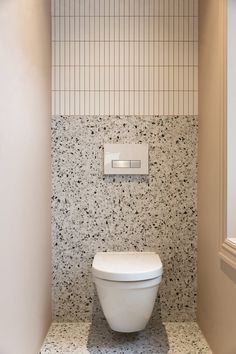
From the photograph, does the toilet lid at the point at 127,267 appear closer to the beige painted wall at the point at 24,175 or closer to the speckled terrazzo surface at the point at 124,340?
the beige painted wall at the point at 24,175

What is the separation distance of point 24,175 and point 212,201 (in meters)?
0.96

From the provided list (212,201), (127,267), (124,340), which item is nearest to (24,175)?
(127,267)

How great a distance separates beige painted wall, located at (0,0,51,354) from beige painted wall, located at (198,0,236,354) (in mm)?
904

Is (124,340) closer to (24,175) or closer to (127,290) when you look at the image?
(127,290)

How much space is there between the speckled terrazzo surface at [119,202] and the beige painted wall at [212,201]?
0.11 m

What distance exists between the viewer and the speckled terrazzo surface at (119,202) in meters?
2.02

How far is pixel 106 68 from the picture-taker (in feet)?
6.64

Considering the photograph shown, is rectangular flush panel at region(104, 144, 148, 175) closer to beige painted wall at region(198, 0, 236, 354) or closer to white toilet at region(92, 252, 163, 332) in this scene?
beige painted wall at region(198, 0, 236, 354)

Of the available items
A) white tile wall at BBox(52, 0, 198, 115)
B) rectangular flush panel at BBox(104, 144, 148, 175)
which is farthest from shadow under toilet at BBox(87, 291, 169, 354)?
white tile wall at BBox(52, 0, 198, 115)

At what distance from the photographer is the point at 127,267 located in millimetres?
1609

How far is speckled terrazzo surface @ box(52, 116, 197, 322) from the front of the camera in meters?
2.02

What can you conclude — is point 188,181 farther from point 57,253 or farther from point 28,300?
point 28,300

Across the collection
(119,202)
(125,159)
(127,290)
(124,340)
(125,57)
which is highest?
(125,57)

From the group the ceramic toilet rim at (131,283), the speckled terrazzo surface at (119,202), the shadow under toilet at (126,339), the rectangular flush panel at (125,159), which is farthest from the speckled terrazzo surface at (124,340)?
the rectangular flush panel at (125,159)
